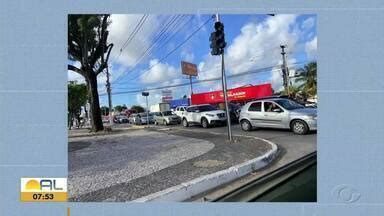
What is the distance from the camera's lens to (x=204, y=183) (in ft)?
14.5

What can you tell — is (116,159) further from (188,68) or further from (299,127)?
(299,127)

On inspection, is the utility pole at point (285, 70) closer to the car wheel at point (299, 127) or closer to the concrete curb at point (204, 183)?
the car wheel at point (299, 127)

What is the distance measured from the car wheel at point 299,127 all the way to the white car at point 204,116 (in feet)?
Result: 17.1

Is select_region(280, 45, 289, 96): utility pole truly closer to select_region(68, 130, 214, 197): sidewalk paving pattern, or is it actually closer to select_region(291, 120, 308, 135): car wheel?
select_region(291, 120, 308, 135): car wheel

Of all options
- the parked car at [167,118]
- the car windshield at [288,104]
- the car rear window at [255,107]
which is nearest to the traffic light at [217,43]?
the car windshield at [288,104]

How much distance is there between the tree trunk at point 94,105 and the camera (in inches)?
305

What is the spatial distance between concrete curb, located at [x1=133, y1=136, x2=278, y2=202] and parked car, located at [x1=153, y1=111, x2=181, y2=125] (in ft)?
40.8

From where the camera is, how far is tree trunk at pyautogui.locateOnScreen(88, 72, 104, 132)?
25.4 ft

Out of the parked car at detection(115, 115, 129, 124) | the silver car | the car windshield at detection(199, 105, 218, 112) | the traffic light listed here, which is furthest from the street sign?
the car windshield at detection(199, 105, 218, 112)
